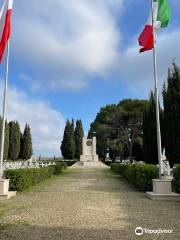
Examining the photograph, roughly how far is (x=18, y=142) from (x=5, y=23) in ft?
149

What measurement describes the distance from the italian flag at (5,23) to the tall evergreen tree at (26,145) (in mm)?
49969

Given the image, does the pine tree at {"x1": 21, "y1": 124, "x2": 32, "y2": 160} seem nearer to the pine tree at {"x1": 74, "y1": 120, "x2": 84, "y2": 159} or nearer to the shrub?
the pine tree at {"x1": 74, "y1": 120, "x2": 84, "y2": 159}

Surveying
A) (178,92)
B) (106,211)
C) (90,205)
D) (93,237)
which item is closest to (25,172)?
(90,205)

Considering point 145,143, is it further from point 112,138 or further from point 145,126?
point 112,138

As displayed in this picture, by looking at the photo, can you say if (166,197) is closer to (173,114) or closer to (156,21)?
(156,21)

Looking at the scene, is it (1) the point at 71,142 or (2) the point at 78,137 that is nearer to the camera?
(1) the point at 71,142

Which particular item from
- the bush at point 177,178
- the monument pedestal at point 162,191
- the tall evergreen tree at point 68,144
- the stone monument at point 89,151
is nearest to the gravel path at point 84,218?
the monument pedestal at point 162,191

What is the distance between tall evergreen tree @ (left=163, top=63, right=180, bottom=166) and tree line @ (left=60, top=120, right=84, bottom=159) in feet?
140

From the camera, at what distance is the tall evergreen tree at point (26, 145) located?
195ft

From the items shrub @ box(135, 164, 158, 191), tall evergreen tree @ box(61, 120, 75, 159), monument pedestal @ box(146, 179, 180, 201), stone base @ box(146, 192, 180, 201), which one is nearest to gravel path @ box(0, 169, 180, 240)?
stone base @ box(146, 192, 180, 201)

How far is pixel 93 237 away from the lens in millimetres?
5285

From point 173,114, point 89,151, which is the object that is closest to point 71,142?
point 89,151

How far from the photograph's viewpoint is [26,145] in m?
59.8

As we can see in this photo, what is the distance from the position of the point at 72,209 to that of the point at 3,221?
86.1 inches
